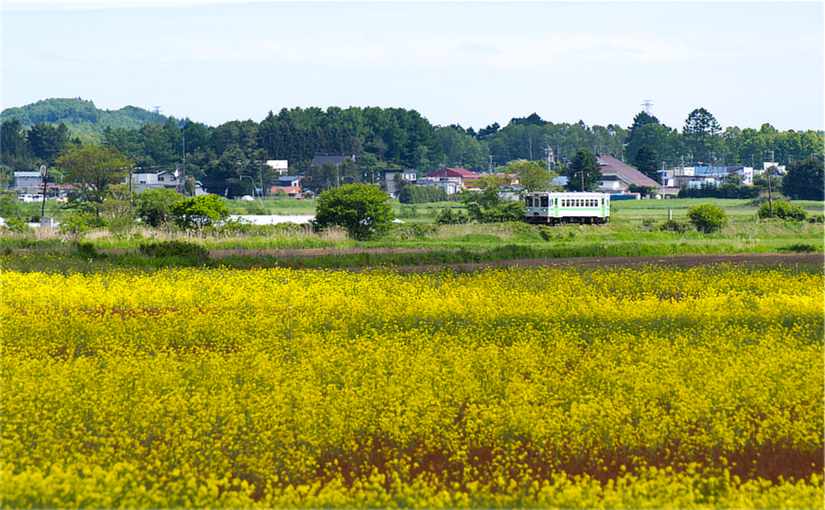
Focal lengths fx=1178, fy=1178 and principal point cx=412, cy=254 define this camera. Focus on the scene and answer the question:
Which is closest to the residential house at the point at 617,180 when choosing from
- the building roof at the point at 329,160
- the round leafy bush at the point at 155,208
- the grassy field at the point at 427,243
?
the building roof at the point at 329,160

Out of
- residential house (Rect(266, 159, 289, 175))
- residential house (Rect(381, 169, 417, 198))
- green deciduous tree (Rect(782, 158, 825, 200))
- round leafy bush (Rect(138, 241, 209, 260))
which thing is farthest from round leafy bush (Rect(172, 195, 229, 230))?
residential house (Rect(266, 159, 289, 175))

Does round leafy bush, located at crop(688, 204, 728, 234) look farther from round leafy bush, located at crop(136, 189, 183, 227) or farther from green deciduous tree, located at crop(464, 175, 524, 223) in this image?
round leafy bush, located at crop(136, 189, 183, 227)

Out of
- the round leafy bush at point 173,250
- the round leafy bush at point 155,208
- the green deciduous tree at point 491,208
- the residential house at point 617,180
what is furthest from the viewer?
the residential house at point 617,180

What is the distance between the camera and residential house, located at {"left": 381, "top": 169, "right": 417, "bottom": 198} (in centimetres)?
11400

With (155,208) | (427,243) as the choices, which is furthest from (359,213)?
(155,208)

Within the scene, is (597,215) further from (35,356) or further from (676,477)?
(676,477)

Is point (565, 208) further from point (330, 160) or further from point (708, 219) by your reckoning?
point (330, 160)

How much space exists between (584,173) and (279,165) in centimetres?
3929

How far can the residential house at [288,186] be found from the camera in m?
106

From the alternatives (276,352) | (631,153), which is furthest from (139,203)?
(631,153)

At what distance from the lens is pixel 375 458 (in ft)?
38.5

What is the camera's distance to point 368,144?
5320 inches

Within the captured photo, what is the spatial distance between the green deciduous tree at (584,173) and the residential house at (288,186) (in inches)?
1067

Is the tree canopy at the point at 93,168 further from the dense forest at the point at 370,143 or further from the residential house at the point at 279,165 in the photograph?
the residential house at the point at 279,165
